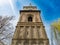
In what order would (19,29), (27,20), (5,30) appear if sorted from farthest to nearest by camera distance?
(27,20)
(19,29)
(5,30)

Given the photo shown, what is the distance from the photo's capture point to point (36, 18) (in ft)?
101

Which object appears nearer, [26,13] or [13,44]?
[13,44]

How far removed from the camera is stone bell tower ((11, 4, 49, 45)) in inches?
1012

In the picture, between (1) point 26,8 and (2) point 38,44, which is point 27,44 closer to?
(2) point 38,44

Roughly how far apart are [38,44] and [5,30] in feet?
18.1

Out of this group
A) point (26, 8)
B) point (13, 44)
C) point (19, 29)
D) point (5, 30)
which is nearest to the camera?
point (5, 30)

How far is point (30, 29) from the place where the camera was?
92.7ft

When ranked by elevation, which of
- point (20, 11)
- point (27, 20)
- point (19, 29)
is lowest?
point (19, 29)

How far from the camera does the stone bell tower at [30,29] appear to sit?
2570cm

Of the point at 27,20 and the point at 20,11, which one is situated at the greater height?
the point at 20,11

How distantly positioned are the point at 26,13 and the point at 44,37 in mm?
7086

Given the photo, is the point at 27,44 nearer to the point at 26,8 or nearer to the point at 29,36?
the point at 29,36

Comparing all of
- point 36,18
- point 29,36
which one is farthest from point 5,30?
point 36,18

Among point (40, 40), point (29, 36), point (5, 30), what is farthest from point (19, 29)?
point (5, 30)
